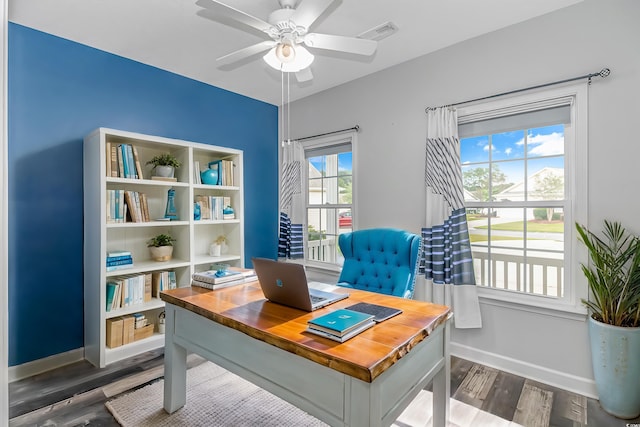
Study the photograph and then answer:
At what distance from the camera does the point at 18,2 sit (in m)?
2.16

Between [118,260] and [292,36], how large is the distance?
2.18m

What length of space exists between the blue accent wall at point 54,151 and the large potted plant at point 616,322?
3655 millimetres

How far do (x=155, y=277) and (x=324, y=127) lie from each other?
2.34m

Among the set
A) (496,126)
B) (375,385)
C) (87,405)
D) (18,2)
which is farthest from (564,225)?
(18,2)

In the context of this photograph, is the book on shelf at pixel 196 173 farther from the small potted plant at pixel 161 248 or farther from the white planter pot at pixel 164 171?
the small potted plant at pixel 161 248

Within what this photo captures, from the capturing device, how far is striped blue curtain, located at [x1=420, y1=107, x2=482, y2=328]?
2609mm

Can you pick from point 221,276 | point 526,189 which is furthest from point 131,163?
point 526,189

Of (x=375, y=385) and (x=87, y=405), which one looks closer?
(x=375, y=385)

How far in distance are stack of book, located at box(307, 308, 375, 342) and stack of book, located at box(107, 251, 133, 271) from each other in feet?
6.84

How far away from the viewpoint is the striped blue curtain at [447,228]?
103 inches

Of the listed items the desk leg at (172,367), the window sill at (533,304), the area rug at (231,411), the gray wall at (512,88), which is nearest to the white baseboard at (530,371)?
the gray wall at (512,88)

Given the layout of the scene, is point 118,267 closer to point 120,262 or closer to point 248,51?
point 120,262

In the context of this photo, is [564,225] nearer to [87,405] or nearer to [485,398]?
[485,398]

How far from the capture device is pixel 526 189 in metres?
2.51
